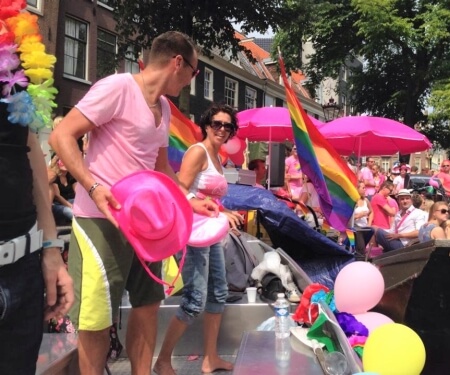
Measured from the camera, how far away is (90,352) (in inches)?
85.1

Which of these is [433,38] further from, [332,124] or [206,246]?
[206,246]

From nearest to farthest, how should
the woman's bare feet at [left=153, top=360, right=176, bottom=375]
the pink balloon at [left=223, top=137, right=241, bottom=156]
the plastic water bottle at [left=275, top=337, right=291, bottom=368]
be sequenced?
the plastic water bottle at [left=275, top=337, right=291, bottom=368] → the woman's bare feet at [left=153, top=360, right=176, bottom=375] → the pink balloon at [left=223, top=137, right=241, bottom=156]

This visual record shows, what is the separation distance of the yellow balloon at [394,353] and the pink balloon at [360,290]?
588 millimetres

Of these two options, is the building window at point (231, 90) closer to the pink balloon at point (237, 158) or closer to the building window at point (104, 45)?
the building window at point (104, 45)

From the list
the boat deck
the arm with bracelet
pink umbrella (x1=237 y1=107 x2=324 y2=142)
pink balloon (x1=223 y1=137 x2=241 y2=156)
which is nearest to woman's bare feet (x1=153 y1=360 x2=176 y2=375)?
the boat deck

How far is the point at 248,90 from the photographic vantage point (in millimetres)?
30875

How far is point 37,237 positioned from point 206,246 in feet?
5.41

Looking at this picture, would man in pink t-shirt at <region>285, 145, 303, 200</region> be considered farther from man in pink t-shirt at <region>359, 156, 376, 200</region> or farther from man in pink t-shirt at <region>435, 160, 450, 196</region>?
man in pink t-shirt at <region>435, 160, 450, 196</region>

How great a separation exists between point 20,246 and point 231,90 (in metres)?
28.5

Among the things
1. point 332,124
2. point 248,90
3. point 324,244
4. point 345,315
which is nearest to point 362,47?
point 248,90

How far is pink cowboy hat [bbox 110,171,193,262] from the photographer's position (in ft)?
6.50

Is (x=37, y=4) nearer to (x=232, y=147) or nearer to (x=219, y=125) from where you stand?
(x=232, y=147)

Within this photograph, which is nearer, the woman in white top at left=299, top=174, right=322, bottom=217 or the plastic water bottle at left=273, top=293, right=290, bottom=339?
the plastic water bottle at left=273, top=293, right=290, bottom=339

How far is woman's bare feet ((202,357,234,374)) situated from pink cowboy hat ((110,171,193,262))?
4.63 ft
